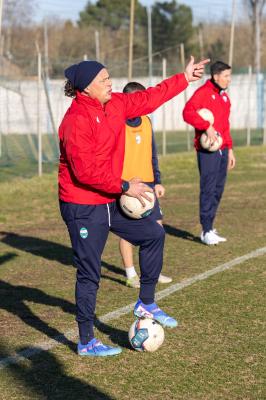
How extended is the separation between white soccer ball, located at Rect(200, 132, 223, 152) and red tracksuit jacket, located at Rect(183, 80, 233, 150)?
3.6 inches

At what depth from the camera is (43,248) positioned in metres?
10.7

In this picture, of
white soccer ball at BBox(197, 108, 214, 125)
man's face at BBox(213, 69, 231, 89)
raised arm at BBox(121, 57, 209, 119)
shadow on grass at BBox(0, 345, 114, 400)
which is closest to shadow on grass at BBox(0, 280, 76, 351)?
shadow on grass at BBox(0, 345, 114, 400)

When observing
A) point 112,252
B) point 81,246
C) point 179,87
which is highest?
point 179,87

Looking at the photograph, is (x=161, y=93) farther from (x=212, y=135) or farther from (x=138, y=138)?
(x=212, y=135)

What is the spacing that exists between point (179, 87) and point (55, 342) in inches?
86.6

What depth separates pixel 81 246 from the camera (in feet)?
19.0

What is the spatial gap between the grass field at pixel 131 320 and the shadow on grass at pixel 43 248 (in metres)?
0.01

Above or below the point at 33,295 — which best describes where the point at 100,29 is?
above

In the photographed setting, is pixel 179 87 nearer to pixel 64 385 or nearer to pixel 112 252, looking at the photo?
pixel 64 385

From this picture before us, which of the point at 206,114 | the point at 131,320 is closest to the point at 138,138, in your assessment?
the point at 131,320

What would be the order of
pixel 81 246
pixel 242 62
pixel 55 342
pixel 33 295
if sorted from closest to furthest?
pixel 81 246 < pixel 55 342 < pixel 33 295 < pixel 242 62

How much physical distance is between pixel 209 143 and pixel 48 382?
514 centimetres

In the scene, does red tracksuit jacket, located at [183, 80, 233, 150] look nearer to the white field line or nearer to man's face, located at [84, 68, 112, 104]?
the white field line

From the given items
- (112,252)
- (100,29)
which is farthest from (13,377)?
(100,29)
